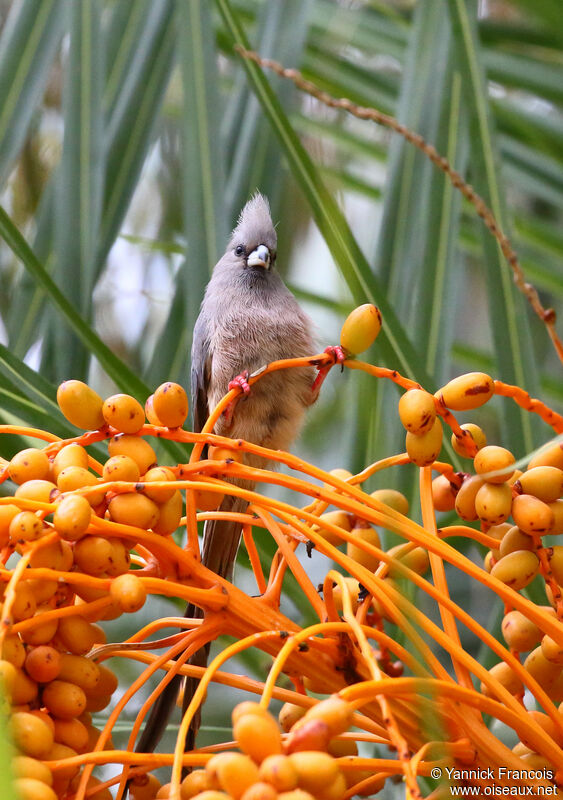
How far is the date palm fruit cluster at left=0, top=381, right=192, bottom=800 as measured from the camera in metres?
0.91

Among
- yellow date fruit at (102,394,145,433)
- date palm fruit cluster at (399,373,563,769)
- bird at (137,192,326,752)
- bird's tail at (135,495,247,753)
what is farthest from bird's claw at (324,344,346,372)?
bird at (137,192,326,752)

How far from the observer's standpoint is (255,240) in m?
2.41

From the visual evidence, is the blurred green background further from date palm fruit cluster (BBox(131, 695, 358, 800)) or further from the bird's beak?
date palm fruit cluster (BBox(131, 695, 358, 800))

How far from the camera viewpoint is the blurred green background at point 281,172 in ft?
5.17

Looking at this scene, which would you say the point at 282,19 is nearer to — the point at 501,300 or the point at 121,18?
the point at 121,18

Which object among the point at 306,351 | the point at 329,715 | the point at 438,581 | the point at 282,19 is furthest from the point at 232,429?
the point at 329,715

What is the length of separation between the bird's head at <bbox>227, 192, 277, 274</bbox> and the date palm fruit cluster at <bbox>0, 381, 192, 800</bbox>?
A: 129cm

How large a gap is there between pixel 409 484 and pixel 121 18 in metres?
1.25

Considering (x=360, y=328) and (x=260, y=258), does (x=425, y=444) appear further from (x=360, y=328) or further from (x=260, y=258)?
(x=260, y=258)

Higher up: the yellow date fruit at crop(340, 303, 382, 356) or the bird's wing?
the yellow date fruit at crop(340, 303, 382, 356)

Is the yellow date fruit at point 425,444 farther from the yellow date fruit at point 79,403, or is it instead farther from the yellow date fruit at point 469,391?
the yellow date fruit at point 79,403

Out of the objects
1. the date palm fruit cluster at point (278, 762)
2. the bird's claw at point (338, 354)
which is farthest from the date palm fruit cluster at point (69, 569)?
the bird's claw at point (338, 354)

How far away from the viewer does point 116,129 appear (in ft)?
6.65

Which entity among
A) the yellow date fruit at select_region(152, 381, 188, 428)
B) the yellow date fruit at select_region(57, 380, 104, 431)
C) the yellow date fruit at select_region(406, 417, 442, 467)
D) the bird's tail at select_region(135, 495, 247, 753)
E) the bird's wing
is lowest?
the bird's tail at select_region(135, 495, 247, 753)
